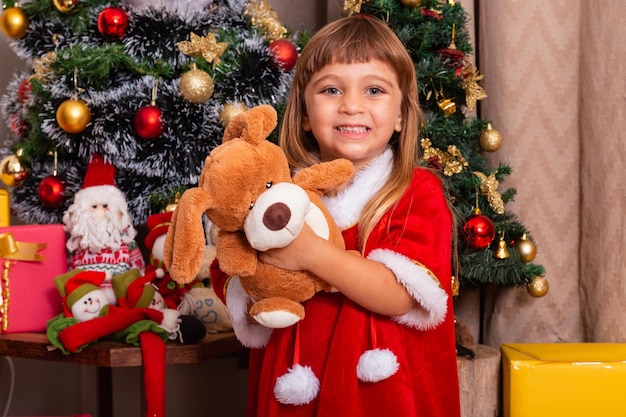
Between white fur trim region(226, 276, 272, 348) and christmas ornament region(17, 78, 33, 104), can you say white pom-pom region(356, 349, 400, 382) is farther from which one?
christmas ornament region(17, 78, 33, 104)

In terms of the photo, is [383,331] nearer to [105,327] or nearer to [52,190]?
[105,327]

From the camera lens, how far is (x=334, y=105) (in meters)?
1.12

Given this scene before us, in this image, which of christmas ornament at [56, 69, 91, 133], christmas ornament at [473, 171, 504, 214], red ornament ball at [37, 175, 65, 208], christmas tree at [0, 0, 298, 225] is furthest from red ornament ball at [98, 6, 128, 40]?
christmas ornament at [473, 171, 504, 214]

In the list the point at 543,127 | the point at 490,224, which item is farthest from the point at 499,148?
the point at 490,224

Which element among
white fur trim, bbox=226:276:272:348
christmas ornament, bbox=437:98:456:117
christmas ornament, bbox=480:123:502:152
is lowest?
white fur trim, bbox=226:276:272:348

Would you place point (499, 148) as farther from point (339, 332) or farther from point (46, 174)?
point (46, 174)

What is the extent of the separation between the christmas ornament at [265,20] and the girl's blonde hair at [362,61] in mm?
430

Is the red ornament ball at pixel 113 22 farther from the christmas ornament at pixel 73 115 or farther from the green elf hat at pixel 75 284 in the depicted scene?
the green elf hat at pixel 75 284

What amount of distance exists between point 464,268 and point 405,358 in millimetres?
490

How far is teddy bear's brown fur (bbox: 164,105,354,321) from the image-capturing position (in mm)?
881

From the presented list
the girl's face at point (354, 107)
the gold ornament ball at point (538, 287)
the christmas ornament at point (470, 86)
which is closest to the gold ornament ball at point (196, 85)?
the girl's face at point (354, 107)

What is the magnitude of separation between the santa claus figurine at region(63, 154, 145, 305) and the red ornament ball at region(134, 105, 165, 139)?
0.43ft

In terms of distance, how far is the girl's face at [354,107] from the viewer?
1.10 metres

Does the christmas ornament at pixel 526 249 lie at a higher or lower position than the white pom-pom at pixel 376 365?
higher
